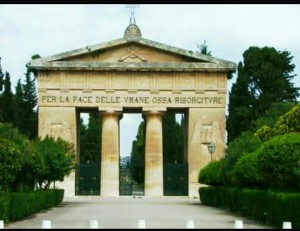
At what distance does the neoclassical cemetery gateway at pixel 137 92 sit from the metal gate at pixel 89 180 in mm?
679

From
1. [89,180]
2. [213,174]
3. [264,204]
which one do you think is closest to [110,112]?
[89,180]

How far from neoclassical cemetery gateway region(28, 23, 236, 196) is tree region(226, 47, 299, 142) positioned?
632 centimetres

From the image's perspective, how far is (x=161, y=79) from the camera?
60.6m

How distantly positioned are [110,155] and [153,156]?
11.4ft

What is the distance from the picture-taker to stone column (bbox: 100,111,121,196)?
59938mm

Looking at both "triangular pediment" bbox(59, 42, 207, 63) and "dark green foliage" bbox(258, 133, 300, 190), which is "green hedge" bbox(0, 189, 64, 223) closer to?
"dark green foliage" bbox(258, 133, 300, 190)

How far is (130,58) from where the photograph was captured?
199ft

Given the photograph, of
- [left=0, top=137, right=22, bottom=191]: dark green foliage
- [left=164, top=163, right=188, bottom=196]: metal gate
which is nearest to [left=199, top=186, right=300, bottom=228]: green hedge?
[left=0, top=137, right=22, bottom=191]: dark green foliage

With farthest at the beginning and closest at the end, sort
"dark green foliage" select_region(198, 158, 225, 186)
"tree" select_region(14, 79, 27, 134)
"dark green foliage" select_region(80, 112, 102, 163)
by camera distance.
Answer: "dark green foliage" select_region(80, 112, 102, 163) → "tree" select_region(14, 79, 27, 134) → "dark green foliage" select_region(198, 158, 225, 186)

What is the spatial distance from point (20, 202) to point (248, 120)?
40861mm

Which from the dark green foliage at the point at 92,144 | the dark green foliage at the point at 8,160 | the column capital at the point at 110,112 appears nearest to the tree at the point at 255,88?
the column capital at the point at 110,112

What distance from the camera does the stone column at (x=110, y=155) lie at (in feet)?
197

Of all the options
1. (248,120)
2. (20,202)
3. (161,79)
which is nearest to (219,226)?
(20,202)

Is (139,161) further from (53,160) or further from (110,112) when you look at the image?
(53,160)
